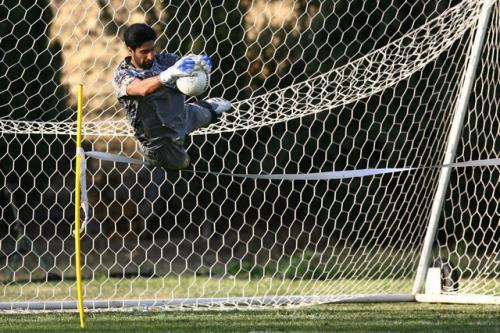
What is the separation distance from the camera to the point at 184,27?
35.0 ft

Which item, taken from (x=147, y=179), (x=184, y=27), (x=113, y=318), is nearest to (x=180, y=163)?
(x=113, y=318)

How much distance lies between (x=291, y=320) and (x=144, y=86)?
6.19 ft

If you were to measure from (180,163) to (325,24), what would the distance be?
4.46 meters

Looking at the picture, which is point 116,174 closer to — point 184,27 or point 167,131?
point 184,27

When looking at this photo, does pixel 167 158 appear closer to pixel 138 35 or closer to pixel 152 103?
pixel 152 103

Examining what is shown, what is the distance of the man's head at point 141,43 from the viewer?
21.4ft

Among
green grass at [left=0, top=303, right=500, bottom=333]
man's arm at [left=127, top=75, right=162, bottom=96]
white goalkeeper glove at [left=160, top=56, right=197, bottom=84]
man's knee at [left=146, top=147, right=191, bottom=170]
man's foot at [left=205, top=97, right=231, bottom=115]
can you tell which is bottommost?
green grass at [left=0, top=303, right=500, bottom=333]

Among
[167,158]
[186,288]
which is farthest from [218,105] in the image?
[186,288]

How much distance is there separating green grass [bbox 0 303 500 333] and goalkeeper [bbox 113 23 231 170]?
999 mm

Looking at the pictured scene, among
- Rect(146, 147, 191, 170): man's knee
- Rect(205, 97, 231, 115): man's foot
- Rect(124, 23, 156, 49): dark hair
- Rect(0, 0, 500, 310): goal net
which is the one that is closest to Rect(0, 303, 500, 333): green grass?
Rect(0, 0, 500, 310): goal net

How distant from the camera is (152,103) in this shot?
652 centimetres

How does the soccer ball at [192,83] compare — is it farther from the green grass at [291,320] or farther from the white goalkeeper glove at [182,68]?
the green grass at [291,320]

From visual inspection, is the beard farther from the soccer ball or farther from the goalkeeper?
the soccer ball

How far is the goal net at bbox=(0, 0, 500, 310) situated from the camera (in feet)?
28.3
